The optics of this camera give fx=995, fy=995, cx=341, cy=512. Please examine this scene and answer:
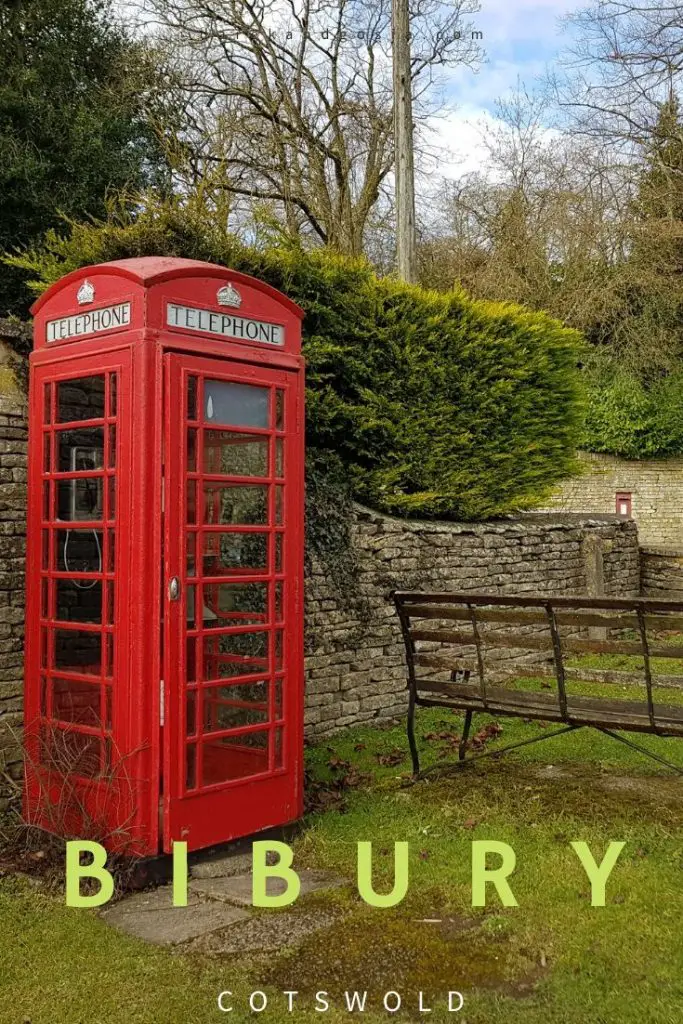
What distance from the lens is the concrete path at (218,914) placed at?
164 inches

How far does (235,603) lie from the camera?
208 inches

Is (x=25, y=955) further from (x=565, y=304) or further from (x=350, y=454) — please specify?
(x=565, y=304)

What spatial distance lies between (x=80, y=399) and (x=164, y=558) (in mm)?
1003

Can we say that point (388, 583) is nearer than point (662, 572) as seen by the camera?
Yes

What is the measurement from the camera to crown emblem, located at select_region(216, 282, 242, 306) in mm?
5203

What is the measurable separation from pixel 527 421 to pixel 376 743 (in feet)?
16.1

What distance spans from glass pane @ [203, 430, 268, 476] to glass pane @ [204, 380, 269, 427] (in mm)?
72

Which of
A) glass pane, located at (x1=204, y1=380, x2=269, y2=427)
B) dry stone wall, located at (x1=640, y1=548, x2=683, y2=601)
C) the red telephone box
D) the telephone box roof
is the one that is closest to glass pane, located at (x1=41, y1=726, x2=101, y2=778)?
the red telephone box

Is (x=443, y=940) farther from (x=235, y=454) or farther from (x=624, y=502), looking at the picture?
(x=624, y=502)

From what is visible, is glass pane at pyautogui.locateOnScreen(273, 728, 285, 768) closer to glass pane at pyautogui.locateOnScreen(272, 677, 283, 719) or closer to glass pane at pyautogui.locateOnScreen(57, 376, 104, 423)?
glass pane at pyautogui.locateOnScreen(272, 677, 283, 719)

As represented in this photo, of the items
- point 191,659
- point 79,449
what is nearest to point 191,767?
point 191,659

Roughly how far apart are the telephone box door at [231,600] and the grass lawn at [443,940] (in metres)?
0.53

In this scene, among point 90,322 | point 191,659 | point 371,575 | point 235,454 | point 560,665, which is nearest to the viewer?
point 191,659

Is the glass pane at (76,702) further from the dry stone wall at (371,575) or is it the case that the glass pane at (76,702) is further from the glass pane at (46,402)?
the glass pane at (46,402)
